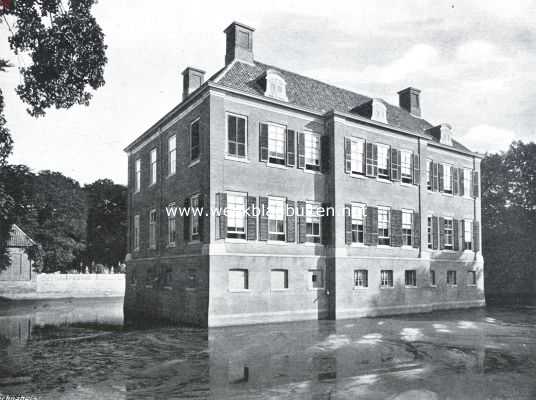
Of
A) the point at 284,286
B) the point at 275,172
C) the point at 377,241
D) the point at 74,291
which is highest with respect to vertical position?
the point at 275,172

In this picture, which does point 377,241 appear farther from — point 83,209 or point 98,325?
point 83,209

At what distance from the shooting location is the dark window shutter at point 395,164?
1011 inches

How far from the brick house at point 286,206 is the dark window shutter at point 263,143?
48 millimetres

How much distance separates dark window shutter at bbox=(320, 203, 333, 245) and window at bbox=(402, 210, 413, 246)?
5.54 meters

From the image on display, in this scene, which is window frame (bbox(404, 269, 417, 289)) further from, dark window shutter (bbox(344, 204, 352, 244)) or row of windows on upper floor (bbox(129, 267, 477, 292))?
dark window shutter (bbox(344, 204, 352, 244))

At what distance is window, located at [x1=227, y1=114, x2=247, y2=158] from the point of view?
66.8 ft

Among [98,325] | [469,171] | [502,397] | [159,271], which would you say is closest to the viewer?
[502,397]

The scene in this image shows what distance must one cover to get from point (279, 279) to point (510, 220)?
28647 mm

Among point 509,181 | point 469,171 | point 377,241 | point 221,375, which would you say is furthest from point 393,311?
point 509,181

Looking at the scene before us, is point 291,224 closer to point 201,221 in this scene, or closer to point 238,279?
point 238,279

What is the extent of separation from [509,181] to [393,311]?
82.2 feet

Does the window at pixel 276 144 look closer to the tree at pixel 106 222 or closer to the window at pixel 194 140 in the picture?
the window at pixel 194 140

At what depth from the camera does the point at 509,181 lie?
42.9 meters

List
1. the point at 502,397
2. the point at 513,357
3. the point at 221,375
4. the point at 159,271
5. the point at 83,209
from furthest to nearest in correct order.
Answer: the point at 83,209 → the point at 159,271 → the point at 513,357 → the point at 221,375 → the point at 502,397
